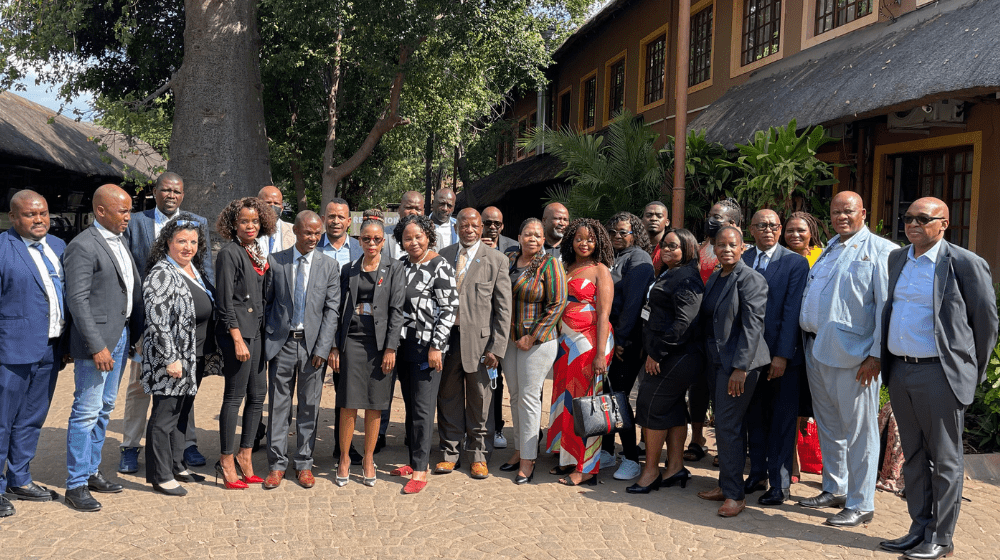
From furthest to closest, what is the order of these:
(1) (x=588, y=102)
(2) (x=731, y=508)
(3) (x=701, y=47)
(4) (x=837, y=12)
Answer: (1) (x=588, y=102)
(3) (x=701, y=47)
(4) (x=837, y=12)
(2) (x=731, y=508)

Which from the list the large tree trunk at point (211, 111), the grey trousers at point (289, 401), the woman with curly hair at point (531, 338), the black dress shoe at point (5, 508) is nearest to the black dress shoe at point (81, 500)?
the black dress shoe at point (5, 508)

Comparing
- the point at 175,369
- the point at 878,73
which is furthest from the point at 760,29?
the point at 175,369

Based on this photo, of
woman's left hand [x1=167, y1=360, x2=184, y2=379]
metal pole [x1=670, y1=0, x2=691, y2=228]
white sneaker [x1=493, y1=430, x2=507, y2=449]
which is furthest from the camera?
metal pole [x1=670, y1=0, x2=691, y2=228]

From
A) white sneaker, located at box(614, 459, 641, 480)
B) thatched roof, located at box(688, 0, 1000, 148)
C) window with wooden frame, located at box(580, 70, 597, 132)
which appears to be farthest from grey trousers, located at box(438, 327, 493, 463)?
window with wooden frame, located at box(580, 70, 597, 132)

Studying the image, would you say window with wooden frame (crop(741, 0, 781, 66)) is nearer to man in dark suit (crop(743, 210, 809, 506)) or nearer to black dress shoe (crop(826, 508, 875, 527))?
man in dark suit (crop(743, 210, 809, 506))

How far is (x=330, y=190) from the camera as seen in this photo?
1691 centimetres

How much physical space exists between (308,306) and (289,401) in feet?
2.36

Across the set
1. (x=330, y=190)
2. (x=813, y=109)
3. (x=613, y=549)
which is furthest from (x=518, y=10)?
(x=613, y=549)

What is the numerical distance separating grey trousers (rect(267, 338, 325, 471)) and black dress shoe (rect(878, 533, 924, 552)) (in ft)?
12.4

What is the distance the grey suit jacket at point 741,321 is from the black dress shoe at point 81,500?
4137 millimetres

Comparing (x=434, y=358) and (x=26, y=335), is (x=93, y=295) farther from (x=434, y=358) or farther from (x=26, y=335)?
(x=434, y=358)

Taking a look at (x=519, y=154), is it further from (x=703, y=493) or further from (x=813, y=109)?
(x=703, y=493)

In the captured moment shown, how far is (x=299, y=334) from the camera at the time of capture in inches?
226

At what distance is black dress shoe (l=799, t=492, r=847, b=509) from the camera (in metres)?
5.38
